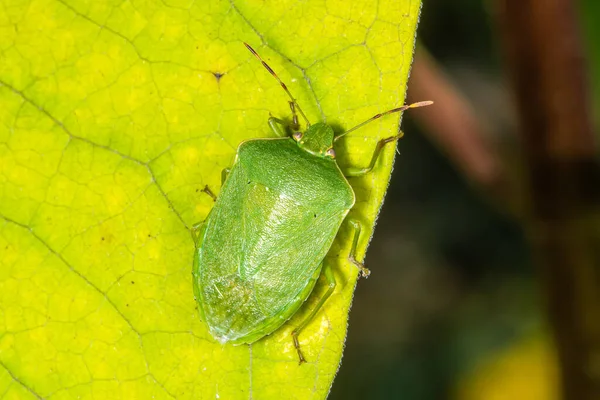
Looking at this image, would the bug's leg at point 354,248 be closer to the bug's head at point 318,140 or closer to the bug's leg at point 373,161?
the bug's leg at point 373,161

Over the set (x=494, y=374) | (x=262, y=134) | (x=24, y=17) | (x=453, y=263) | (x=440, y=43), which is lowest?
(x=453, y=263)

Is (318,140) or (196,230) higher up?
(318,140)

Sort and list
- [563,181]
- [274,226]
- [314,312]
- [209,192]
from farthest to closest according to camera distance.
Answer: [274,226]
[563,181]
[209,192]
[314,312]

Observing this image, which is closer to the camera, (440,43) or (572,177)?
(572,177)

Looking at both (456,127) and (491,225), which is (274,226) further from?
(491,225)

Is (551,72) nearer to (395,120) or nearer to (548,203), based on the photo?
(548,203)

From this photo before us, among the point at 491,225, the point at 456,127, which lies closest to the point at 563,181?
the point at 456,127

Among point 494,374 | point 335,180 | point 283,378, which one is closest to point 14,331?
point 283,378
